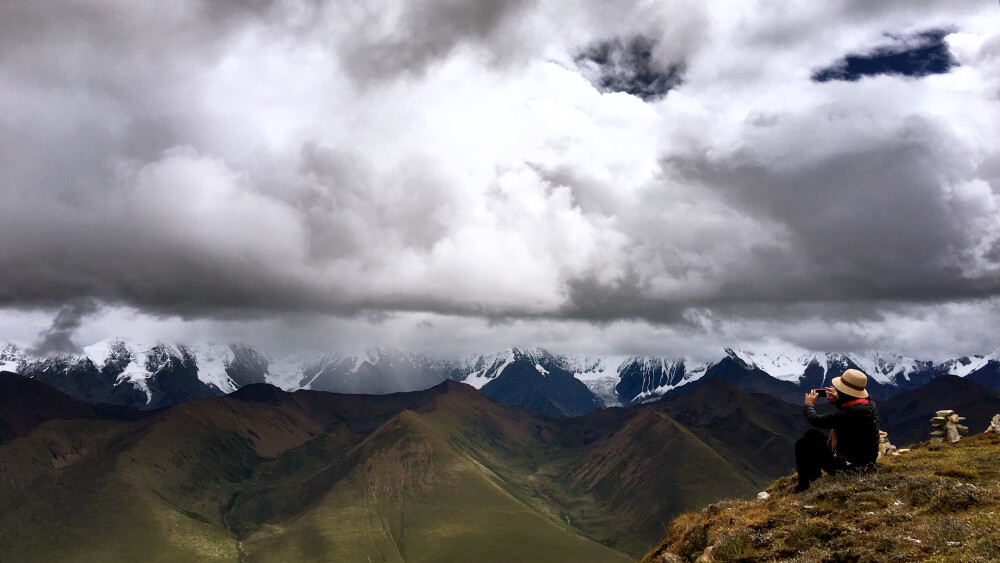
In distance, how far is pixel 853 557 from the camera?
19203mm

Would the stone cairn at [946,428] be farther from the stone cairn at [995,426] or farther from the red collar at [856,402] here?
the red collar at [856,402]

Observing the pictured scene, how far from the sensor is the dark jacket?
23922 mm

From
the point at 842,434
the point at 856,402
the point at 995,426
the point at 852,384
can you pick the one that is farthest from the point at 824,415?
the point at 995,426

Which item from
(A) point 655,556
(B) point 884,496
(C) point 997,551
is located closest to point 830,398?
(B) point 884,496

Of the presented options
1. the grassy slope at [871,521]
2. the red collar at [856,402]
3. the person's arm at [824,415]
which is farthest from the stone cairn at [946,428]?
the red collar at [856,402]

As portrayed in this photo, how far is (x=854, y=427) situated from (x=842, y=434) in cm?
109

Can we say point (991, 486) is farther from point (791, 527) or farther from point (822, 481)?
point (791, 527)

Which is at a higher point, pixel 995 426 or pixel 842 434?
pixel 842 434

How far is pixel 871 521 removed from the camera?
2111 centimetres

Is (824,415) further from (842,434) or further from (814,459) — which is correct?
Result: (814,459)

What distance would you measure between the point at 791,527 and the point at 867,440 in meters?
5.78

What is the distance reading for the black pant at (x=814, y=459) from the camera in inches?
1038

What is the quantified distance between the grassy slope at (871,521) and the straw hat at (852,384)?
12.3ft

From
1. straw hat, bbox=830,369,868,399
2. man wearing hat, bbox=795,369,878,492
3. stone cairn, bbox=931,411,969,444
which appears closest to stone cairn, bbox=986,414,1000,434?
stone cairn, bbox=931,411,969,444
